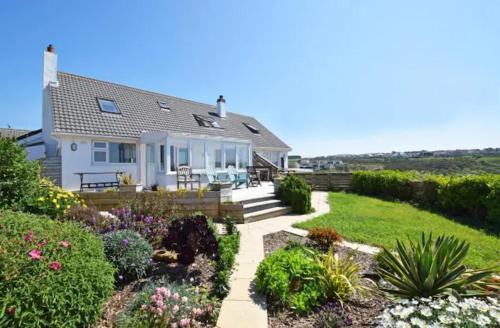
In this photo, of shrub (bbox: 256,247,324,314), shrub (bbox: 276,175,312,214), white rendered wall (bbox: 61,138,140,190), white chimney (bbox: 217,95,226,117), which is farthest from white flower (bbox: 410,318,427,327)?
white chimney (bbox: 217,95,226,117)

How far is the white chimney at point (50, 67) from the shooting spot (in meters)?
13.5

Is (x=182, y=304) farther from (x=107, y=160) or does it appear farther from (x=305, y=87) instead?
(x=305, y=87)

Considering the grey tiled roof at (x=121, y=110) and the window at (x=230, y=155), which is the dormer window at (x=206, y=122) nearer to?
the grey tiled roof at (x=121, y=110)

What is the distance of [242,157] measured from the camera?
16.7 meters

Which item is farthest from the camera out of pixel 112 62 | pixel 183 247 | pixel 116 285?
pixel 112 62

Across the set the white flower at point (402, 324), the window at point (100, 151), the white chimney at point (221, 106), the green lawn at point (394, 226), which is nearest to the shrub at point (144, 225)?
the green lawn at point (394, 226)

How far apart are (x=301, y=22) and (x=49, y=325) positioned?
1029cm

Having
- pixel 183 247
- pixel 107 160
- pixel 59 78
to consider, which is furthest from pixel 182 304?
pixel 59 78

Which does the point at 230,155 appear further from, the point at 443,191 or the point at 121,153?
the point at 443,191

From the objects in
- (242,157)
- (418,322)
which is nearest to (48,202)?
(418,322)

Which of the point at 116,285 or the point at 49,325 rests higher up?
the point at 49,325

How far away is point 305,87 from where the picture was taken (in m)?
14.2

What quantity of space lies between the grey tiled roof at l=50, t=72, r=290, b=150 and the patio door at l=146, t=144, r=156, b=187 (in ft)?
3.04

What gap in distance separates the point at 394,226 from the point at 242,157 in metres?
10.2
